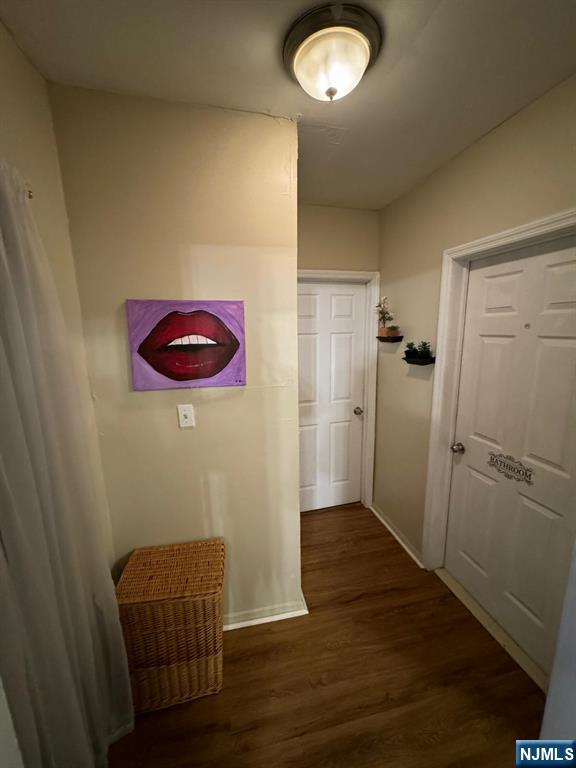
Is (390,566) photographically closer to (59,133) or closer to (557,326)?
(557,326)

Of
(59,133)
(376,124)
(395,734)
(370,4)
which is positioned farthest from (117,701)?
(376,124)

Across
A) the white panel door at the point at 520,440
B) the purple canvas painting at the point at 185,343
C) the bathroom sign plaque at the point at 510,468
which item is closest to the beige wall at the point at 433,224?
the white panel door at the point at 520,440

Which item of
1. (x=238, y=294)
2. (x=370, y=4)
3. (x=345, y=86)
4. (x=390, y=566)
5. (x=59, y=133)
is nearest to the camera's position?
(x=370, y=4)

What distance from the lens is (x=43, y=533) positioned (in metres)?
0.77

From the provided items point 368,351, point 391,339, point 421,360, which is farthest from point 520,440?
point 368,351

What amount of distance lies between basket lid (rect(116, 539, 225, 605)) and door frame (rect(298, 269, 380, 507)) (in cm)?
151

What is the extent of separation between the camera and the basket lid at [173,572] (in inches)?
44.1

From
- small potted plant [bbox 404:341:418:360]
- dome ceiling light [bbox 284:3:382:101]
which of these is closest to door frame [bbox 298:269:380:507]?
small potted plant [bbox 404:341:418:360]

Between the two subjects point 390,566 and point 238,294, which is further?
point 390,566

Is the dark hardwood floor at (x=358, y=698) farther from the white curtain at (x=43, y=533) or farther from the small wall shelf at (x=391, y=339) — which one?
the small wall shelf at (x=391, y=339)

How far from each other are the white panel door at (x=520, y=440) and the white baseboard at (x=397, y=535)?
0.31 meters

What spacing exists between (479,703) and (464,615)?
1.39 ft

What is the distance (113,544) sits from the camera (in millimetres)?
1317

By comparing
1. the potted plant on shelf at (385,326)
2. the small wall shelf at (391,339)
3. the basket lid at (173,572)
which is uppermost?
the potted plant on shelf at (385,326)
